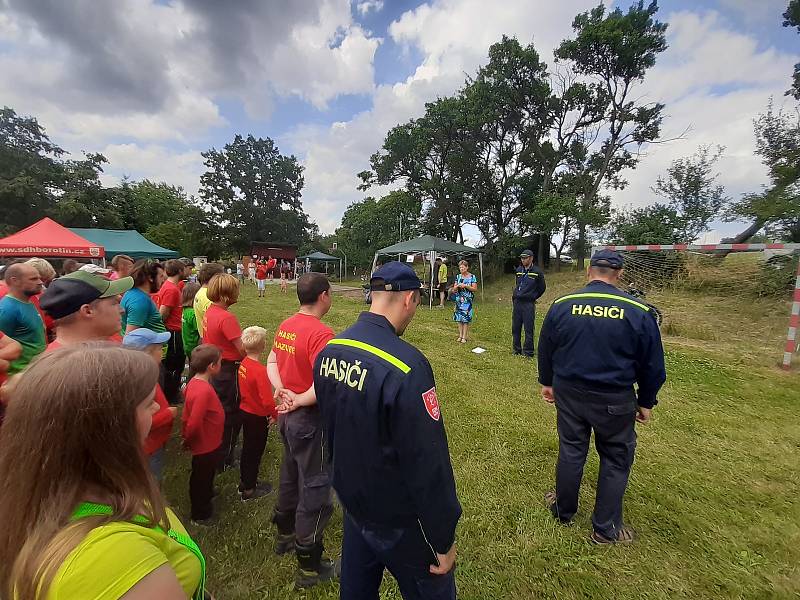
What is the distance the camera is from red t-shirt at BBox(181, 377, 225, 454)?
8.43ft

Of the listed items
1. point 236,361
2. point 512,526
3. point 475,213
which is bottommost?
point 512,526

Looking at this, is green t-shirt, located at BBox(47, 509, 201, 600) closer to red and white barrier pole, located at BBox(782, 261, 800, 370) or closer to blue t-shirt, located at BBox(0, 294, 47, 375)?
blue t-shirt, located at BBox(0, 294, 47, 375)

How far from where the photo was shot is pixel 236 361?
327 centimetres

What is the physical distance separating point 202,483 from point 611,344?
3.22 m

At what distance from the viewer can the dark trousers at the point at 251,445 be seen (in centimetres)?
293

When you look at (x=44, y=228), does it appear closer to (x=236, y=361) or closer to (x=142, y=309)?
(x=142, y=309)

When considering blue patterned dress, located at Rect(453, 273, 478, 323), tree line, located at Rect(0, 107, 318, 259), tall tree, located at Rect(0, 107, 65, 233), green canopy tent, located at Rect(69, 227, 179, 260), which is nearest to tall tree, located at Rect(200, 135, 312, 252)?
tree line, located at Rect(0, 107, 318, 259)

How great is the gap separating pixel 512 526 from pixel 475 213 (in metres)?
22.0

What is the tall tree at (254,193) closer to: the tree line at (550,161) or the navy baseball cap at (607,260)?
the tree line at (550,161)

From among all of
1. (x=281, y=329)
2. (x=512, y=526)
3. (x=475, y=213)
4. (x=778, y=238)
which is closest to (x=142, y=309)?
(x=281, y=329)

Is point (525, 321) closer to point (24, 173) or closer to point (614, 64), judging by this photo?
point (614, 64)

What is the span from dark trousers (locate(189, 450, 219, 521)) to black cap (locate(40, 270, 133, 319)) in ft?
4.50

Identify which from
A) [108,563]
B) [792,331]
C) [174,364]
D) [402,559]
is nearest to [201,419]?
[402,559]

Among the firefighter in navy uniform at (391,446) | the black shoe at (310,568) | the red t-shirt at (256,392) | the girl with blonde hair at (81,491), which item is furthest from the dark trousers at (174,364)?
the girl with blonde hair at (81,491)
